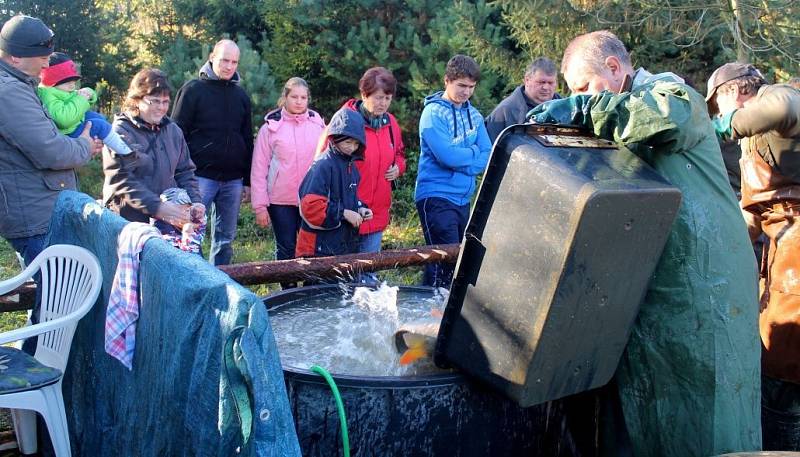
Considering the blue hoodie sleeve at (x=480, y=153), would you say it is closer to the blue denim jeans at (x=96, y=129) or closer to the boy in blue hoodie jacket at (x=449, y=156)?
the boy in blue hoodie jacket at (x=449, y=156)

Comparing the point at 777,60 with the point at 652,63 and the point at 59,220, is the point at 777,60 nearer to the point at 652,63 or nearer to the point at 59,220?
the point at 652,63

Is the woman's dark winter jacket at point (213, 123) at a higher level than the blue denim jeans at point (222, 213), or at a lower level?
higher

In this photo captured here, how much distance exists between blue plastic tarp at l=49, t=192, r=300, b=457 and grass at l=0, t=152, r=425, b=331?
8.25 ft

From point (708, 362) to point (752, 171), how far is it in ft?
5.45

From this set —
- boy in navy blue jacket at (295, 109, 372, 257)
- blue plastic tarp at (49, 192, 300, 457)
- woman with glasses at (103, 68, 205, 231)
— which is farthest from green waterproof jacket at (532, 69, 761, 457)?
woman with glasses at (103, 68, 205, 231)

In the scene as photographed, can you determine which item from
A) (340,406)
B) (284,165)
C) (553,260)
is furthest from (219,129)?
(553,260)

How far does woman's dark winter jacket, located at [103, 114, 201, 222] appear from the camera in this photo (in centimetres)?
430

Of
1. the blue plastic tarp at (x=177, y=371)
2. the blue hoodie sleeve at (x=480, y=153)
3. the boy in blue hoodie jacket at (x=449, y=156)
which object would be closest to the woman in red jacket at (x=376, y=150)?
the boy in blue hoodie jacket at (x=449, y=156)

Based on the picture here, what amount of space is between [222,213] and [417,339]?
11.4 feet

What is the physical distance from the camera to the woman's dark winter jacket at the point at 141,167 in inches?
169

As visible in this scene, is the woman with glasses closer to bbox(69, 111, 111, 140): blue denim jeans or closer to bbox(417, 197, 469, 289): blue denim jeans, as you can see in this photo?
bbox(69, 111, 111, 140): blue denim jeans

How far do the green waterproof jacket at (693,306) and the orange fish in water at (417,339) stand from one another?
705 mm

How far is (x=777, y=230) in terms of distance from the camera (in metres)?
3.62

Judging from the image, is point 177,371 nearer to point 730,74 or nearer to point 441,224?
point 441,224
